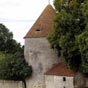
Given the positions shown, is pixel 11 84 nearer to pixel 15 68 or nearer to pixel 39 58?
pixel 15 68

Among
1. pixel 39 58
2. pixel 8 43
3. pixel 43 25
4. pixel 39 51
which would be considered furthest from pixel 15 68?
pixel 8 43

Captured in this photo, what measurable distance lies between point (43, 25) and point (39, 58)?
320cm

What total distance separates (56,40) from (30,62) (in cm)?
497

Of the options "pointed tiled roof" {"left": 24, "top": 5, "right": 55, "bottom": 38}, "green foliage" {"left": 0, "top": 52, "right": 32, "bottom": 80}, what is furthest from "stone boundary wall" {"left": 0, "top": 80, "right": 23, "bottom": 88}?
"pointed tiled roof" {"left": 24, "top": 5, "right": 55, "bottom": 38}

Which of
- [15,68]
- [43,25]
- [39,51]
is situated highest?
[43,25]

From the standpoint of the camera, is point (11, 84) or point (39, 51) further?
point (11, 84)

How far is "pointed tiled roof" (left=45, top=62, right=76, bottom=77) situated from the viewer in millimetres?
43938

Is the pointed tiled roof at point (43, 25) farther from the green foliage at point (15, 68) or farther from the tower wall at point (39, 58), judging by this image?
the green foliage at point (15, 68)

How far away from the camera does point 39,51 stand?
46438mm

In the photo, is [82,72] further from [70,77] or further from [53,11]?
[53,11]

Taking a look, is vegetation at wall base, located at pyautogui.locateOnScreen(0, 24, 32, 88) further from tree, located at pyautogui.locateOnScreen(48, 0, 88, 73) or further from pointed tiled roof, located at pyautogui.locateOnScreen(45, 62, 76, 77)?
tree, located at pyautogui.locateOnScreen(48, 0, 88, 73)

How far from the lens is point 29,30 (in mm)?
47125

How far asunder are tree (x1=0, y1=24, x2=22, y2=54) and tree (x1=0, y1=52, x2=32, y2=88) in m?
13.9

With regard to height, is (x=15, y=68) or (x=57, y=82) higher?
(x=15, y=68)
